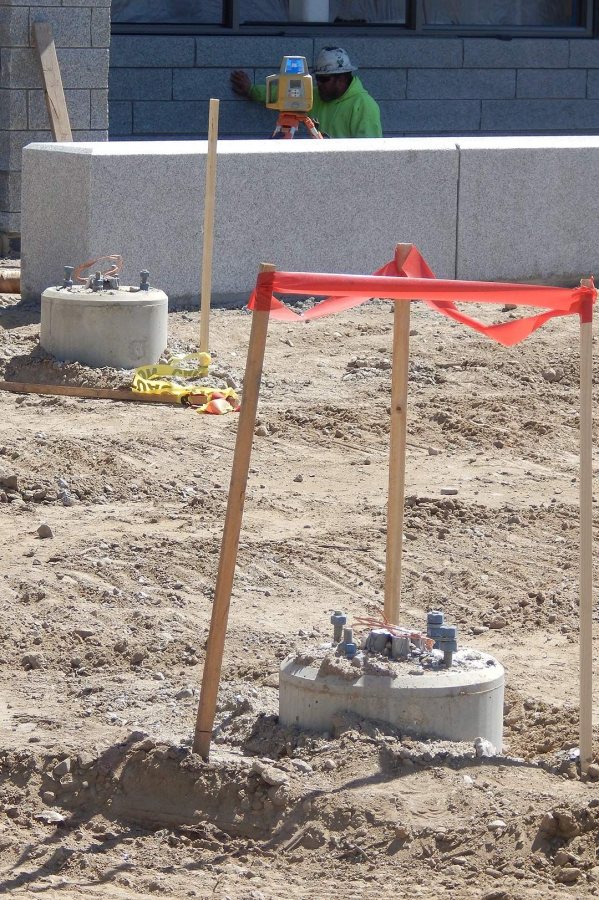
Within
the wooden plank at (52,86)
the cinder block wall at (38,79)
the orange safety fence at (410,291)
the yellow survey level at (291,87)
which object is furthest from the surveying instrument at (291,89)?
the orange safety fence at (410,291)

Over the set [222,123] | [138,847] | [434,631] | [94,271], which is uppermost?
[222,123]

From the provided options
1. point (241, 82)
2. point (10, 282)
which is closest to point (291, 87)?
point (241, 82)

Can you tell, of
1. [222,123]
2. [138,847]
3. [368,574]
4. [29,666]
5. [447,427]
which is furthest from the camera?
[222,123]

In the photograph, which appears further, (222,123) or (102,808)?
(222,123)

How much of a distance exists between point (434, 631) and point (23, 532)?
2280mm

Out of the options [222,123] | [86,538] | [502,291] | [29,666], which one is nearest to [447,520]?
[86,538]

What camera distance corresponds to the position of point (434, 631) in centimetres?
404

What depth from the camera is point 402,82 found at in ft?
45.4

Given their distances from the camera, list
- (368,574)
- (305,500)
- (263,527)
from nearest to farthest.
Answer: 1. (368,574)
2. (263,527)
3. (305,500)

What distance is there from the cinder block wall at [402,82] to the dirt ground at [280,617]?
4.21m

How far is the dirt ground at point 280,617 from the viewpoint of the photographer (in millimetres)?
3561

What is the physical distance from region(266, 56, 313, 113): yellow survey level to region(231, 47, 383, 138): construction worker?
3.68ft

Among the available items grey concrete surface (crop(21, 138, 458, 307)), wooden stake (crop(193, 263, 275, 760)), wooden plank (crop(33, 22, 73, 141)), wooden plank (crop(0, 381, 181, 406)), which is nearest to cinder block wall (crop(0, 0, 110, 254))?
wooden plank (crop(33, 22, 73, 141))

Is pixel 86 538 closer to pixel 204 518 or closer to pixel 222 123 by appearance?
pixel 204 518
